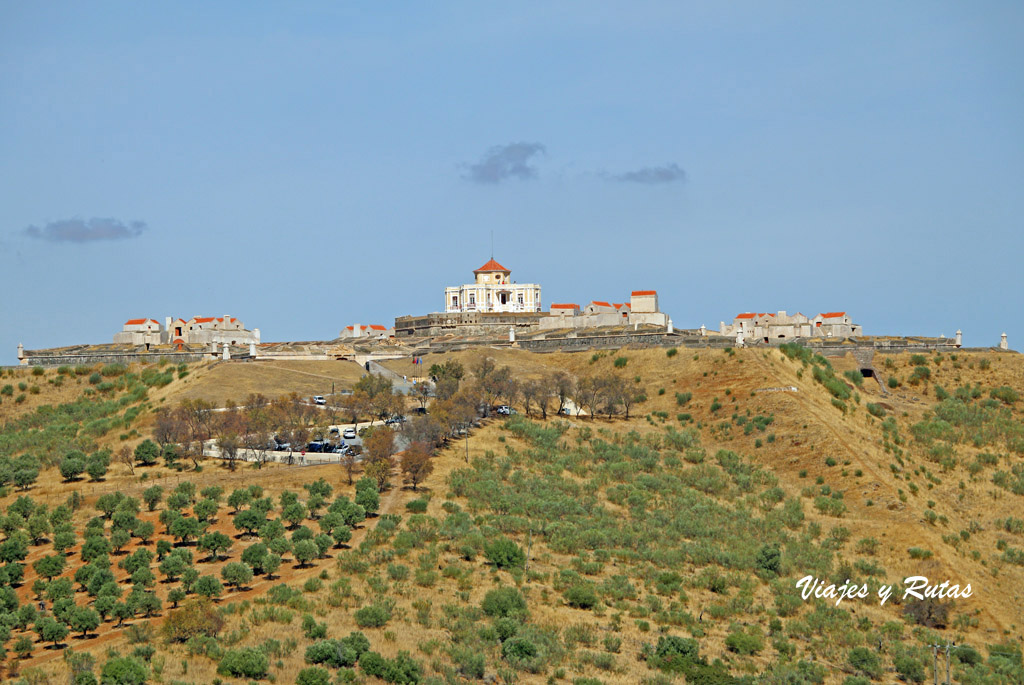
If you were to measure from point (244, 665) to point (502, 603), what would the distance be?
31.0 feet

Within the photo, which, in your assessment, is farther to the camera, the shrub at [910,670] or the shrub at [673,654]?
the shrub at [910,670]

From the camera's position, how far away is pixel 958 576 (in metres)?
48.7

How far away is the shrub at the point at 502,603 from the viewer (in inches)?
1583

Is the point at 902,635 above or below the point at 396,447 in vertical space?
below

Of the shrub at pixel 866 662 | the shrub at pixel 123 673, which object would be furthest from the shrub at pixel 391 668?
the shrub at pixel 866 662

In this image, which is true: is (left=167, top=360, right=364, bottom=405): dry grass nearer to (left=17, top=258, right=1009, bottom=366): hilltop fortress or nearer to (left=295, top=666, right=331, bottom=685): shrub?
(left=17, top=258, right=1009, bottom=366): hilltop fortress

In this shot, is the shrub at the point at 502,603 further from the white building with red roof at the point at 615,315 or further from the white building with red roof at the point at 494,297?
the white building with red roof at the point at 494,297

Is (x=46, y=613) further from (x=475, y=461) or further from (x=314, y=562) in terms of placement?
(x=475, y=461)

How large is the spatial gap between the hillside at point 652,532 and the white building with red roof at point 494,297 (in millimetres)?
36923

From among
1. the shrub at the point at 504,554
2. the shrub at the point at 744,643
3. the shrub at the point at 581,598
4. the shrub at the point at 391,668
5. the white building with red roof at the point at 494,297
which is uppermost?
the white building with red roof at the point at 494,297

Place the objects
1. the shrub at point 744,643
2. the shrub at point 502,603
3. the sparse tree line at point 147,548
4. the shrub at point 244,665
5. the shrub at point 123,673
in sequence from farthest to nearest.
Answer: the shrub at point 502,603, the shrub at point 744,643, the sparse tree line at point 147,548, the shrub at point 244,665, the shrub at point 123,673

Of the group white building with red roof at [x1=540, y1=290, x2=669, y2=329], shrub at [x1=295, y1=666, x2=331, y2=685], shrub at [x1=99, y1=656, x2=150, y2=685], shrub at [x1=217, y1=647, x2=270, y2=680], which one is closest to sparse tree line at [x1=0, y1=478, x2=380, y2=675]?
shrub at [x1=99, y1=656, x2=150, y2=685]

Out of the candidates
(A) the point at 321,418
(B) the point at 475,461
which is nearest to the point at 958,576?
(B) the point at 475,461

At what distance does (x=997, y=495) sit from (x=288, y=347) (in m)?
51.0
